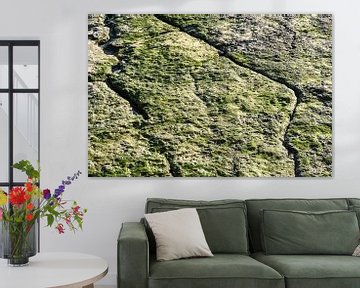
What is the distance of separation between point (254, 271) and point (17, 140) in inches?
92.5

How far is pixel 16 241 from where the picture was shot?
3.15 meters

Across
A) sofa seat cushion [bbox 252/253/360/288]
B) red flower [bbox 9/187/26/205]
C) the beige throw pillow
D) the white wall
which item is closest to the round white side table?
red flower [bbox 9/187/26/205]

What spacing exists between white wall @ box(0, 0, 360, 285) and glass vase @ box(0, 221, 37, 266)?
1.34 m

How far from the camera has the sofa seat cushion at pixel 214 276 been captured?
11.3 ft

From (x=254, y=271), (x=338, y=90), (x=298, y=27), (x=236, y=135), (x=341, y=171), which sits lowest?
(x=254, y=271)

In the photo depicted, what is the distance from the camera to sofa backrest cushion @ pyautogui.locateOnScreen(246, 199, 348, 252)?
4.23 m

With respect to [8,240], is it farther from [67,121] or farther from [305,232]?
[305,232]

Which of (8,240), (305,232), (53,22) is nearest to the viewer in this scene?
(8,240)

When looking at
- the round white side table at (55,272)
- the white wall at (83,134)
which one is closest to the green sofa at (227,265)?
the round white side table at (55,272)

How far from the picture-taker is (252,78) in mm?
4586

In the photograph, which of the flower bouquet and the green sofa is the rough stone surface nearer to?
the green sofa

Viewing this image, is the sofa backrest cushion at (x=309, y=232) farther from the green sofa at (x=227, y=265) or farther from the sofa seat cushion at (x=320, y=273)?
the sofa seat cushion at (x=320, y=273)

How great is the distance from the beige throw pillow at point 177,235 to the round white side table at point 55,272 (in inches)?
21.5

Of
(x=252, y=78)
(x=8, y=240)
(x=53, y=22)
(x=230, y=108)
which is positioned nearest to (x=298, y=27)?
(x=252, y=78)
